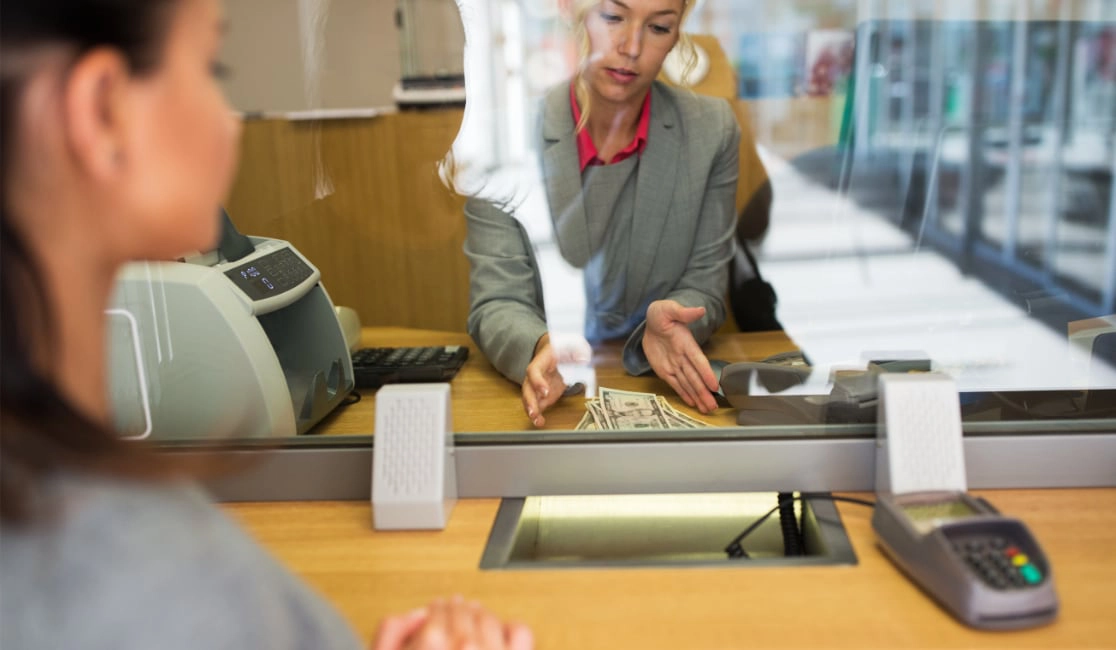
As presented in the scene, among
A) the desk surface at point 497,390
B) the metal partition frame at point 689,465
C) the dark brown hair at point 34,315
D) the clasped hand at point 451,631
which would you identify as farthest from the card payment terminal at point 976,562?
the dark brown hair at point 34,315

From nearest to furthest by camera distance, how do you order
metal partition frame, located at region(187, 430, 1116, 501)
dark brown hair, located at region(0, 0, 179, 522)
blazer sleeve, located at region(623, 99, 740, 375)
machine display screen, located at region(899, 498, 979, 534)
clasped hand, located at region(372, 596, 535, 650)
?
dark brown hair, located at region(0, 0, 179, 522) → clasped hand, located at region(372, 596, 535, 650) → machine display screen, located at region(899, 498, 979, 534) → metal partition frame, located at region(187, 430, 1116, 501) → blazer sleeve, located at region(623, 99, 740, 375)

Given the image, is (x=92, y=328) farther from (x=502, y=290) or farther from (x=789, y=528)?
(x=789, y=528)

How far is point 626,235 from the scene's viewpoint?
1.15 metres

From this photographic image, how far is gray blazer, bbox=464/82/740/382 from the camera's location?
1108mm

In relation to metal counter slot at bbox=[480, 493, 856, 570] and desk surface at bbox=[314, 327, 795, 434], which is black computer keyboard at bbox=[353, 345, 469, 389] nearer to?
desk surface at bbox=[314, 327, 795, 434]

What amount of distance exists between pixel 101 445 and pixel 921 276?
105cm

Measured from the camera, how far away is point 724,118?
3.66 feet

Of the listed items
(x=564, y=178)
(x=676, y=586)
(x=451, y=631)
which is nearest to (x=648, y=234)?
(x=564, y=178)

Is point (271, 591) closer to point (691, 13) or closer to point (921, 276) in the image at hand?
point (691, 13)

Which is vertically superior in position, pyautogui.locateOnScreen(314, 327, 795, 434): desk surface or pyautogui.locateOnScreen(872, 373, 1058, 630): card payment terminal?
pyautogui.locateOnScreen(314, 327, 795, 434): desk surface

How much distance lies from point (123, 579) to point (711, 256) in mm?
821

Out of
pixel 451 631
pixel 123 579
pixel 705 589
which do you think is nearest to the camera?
pixel 123 579

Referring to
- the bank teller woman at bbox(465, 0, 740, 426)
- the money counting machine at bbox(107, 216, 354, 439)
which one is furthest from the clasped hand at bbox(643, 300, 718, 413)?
the money counting machine at bbox(107, 216, 354, 439)

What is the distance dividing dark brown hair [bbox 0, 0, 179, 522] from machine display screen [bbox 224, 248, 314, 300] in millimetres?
524
